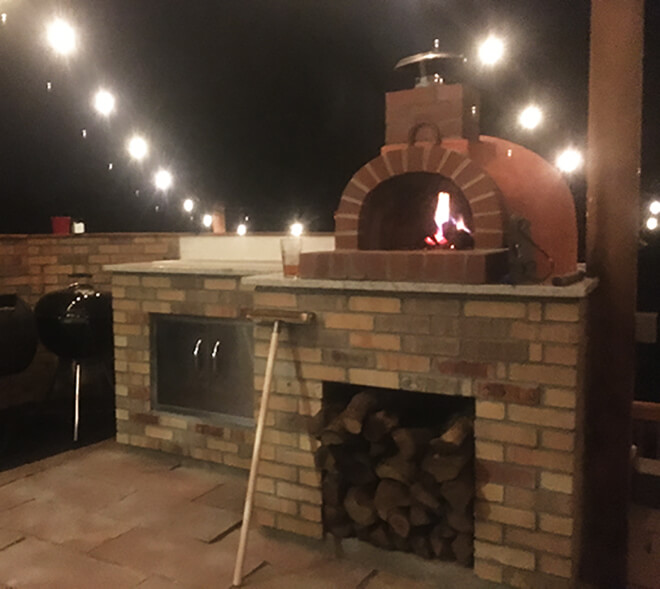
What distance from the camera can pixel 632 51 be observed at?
244 cm

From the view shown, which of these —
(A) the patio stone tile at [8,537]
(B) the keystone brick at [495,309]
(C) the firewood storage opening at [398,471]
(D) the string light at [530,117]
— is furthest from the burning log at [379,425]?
(D) the string light at [530,117]

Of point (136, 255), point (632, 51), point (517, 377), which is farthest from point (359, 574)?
point (136, 255)

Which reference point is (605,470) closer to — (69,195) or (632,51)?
(632,51)

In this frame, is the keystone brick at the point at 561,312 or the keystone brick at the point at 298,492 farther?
the keystone brick at the point at 298,492

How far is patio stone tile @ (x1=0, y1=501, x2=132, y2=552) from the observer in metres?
2.85

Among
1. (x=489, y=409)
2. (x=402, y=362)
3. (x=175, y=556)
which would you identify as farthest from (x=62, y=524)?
(x=489, y=409)

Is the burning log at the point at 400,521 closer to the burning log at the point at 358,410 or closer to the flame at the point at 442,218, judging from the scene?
the burning log at the point at 358,410

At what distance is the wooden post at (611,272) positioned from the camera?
8.02 ft

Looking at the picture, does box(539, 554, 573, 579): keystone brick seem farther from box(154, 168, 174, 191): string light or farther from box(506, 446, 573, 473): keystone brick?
box(154, 168, 174, 191): string light

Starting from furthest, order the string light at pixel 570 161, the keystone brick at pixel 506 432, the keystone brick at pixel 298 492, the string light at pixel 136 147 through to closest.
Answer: the string light at pixel 136 147 → the string light at pixel 570 161 → the keystone brick at pixel 298 492 → the keystone brick at pixel 506 432

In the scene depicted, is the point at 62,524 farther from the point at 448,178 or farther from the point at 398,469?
the point at 448,178

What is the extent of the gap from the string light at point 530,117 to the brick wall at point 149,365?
3589 millimetres

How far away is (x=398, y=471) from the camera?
2514mm

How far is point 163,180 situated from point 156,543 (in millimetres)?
5339
